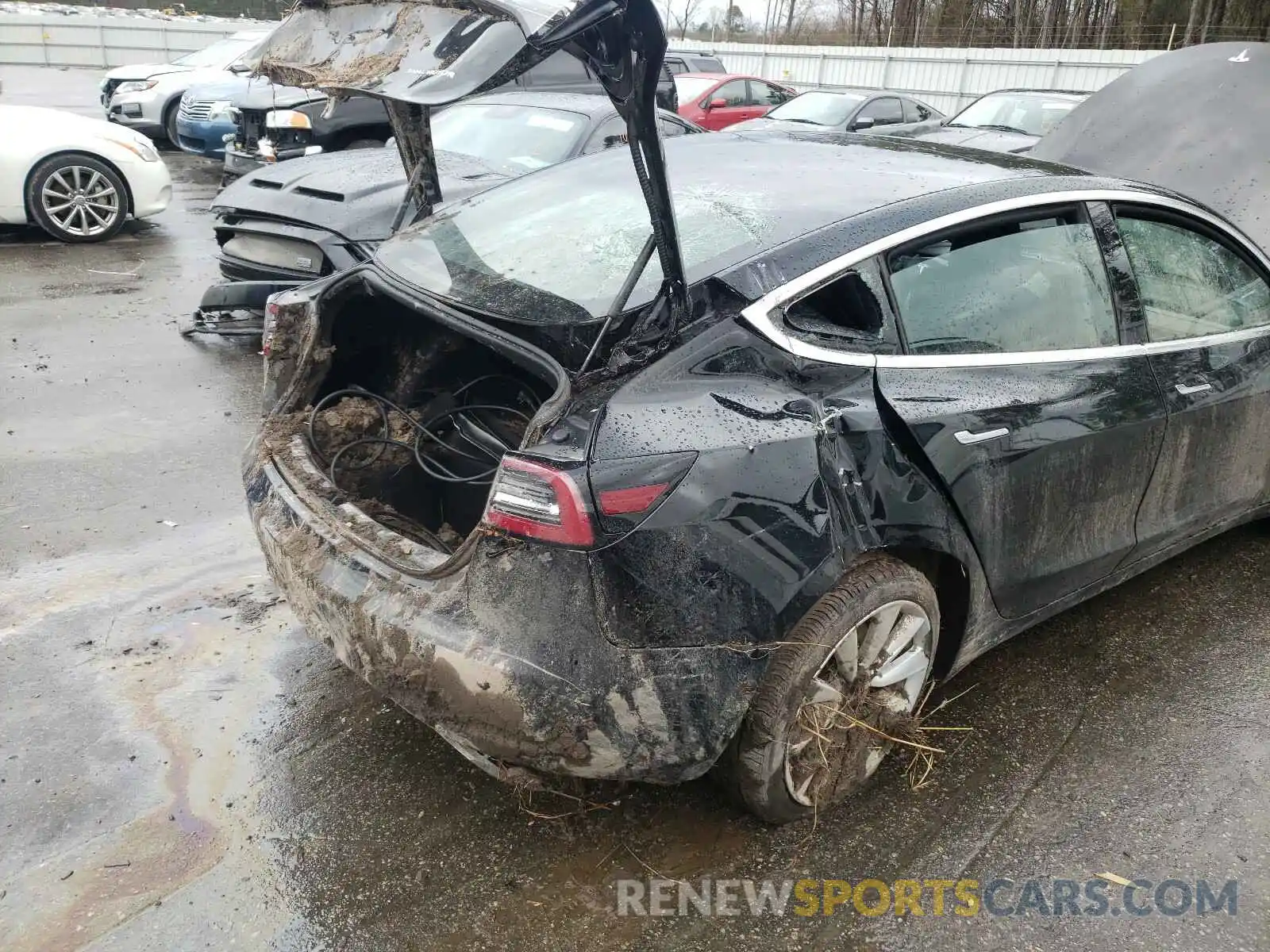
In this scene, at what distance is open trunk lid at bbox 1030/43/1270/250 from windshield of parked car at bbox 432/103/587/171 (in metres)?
3.01

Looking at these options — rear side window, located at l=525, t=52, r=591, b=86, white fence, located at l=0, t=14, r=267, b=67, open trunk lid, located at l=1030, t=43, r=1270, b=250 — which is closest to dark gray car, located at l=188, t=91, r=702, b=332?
rear side window, located at l=525, t=52, r=591, b=86

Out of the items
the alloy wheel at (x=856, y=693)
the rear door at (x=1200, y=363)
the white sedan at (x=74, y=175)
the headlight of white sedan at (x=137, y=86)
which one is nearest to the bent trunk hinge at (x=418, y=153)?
the alloy wheel at (x=856, y=693)

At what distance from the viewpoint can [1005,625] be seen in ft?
9.77

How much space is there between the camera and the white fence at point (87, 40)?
27891 millimetres

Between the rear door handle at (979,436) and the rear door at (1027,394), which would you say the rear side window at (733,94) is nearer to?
the rear door at (1027,394)

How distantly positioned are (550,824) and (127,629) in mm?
1687

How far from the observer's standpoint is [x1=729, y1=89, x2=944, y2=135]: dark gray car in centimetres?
1190

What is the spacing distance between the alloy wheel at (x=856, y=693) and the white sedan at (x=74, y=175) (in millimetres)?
8341

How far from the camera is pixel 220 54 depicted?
1450cm

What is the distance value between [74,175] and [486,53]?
7.95m

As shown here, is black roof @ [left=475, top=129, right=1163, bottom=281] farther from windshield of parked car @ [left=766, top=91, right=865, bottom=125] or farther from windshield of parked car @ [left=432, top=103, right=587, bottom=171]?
windshield of parked car @ [left=766, top=91, right=865, bottom=125]

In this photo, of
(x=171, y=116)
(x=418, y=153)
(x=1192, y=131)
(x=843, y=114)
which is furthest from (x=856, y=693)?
(x=171, y=116)

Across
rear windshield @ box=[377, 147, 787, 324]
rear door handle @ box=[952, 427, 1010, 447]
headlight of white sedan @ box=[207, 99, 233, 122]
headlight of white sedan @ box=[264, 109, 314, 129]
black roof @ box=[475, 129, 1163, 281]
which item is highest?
black roof @ box=[475, 129, 1163, 281]

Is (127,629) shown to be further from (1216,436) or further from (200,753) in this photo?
(1216,436)
